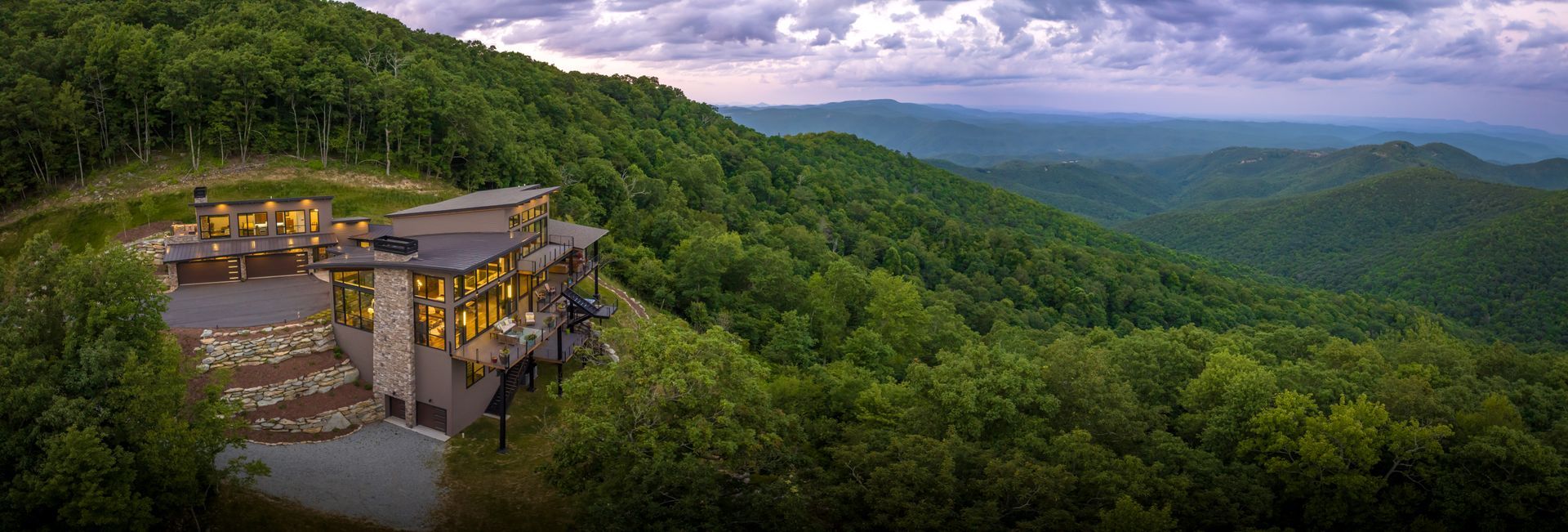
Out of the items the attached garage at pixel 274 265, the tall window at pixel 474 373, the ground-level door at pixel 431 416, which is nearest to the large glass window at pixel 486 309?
the tall window at pixel 474 373

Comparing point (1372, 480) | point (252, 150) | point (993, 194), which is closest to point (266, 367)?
point (252, 150)

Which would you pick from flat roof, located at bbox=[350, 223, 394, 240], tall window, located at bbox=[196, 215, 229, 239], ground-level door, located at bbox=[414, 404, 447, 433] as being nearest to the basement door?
tall window, located at bbox=[196, 215, 229, 239]

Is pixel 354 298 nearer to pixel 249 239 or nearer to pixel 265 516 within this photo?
pixel 265 516

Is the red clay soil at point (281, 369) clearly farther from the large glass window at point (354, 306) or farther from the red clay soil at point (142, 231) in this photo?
the red clay soil at point (142, 231)

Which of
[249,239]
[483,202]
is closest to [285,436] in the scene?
[483,202]

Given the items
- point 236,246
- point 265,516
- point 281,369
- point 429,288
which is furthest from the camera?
point 236,246

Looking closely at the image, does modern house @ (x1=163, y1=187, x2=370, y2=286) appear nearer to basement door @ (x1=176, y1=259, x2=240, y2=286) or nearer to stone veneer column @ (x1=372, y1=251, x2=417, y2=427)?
basement door @ (x1=176, y1=259, x2=240, y2=286)

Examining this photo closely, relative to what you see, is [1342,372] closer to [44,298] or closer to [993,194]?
[44,298]
